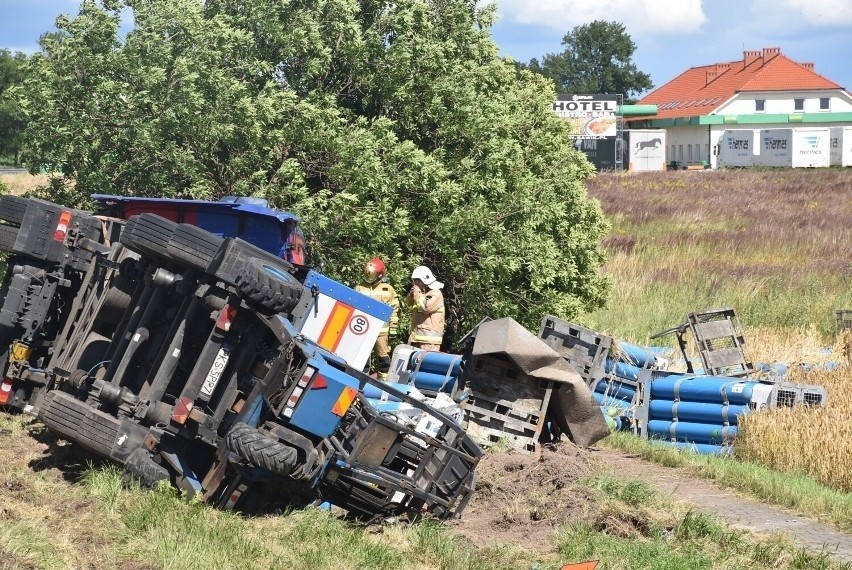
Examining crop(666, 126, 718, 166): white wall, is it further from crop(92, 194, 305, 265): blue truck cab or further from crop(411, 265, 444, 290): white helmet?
crop(92, 194, 305, 265): blue truck cab

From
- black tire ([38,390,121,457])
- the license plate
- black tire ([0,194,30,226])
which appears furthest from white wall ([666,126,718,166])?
black tire ([38,390,121,457])

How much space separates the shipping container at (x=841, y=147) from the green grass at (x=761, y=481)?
61.2m

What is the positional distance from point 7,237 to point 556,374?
17.4ft

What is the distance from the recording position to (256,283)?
26.3 ft

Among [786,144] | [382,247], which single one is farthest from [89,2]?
[786,144]

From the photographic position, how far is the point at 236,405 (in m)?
8.21

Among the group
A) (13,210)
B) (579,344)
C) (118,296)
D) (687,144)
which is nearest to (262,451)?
(118,296)

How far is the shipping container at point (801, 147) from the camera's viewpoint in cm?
6744

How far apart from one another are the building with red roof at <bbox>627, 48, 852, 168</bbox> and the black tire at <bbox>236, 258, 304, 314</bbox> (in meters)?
71.1

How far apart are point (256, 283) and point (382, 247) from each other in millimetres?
8330

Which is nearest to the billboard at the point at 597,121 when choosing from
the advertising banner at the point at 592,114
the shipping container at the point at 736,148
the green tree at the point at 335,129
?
the advertising banner at the point at 592,114

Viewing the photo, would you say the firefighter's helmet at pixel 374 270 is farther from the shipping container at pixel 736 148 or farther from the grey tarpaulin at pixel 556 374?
the shipping container at pixel 736 148

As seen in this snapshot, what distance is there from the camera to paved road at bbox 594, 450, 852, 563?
8843 mm

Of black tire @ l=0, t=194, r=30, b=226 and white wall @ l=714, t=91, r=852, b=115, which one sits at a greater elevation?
white wall @ l=714, t=91, r=852, b=115
